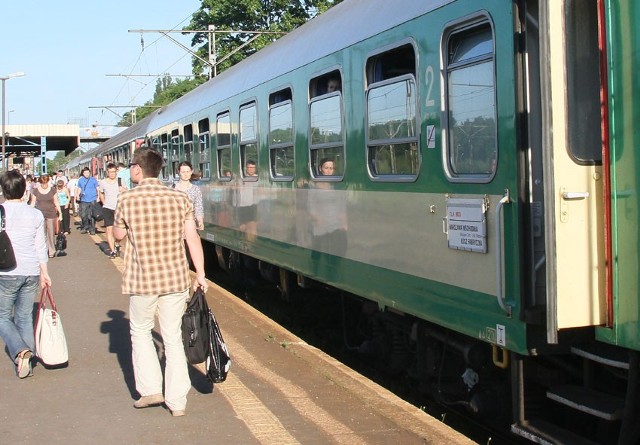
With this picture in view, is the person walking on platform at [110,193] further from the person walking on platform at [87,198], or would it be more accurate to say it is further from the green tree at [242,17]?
the green tree at [242,17]

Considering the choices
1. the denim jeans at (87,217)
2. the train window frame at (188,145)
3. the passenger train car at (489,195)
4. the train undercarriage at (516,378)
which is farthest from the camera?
the denim jeans at (87,217)

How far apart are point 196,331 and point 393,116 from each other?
2096 millimetres

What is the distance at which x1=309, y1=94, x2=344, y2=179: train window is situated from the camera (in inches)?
301

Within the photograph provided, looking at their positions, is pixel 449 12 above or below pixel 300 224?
above

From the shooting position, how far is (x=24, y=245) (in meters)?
7.36

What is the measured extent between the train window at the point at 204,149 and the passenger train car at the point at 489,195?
191 inches

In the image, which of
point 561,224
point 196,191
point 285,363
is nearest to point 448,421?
point 285,363

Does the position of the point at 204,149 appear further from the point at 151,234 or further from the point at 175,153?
the point at 151,234

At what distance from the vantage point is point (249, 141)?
10938 millimetres

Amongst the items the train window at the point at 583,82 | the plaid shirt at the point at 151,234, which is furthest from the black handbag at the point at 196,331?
the train window at the point at 583,82

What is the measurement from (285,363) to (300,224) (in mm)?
1656

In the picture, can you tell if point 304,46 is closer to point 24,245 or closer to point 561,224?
point 24,245

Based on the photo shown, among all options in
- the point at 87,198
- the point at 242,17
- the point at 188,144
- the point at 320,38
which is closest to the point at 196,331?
the point at 320,38

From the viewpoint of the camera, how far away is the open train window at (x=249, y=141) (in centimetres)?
1071
